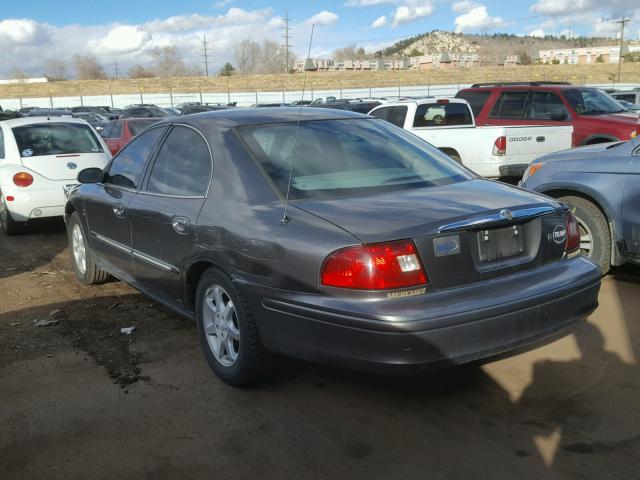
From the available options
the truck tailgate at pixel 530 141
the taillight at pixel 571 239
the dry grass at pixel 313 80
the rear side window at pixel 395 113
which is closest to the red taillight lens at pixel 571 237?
the taillight at pixel 571 239

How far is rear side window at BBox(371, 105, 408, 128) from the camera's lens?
37.8 ft

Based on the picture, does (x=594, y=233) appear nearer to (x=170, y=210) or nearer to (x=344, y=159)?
(x=344, y=159)

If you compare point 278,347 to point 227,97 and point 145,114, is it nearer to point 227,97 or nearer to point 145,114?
point 145,114

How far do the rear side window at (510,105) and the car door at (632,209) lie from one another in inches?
279

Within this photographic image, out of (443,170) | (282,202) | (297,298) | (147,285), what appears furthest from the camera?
(147,285)

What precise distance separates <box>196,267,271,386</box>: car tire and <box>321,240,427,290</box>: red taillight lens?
0.72 m

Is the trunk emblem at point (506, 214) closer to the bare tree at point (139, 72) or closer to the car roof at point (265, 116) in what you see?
the car roof at point (265, 116)

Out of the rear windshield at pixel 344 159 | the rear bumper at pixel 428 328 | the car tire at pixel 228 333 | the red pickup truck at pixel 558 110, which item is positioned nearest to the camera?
the rear bumper at pixel 428 328

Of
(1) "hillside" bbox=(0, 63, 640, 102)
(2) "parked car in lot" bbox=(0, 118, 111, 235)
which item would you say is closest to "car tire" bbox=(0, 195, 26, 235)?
(2) "parked car in lot" bbox=(0, 118, 111, 235)

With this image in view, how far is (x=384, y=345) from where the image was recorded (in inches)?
115

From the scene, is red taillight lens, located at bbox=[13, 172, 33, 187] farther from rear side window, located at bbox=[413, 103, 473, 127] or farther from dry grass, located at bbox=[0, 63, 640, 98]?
dry grass, located at bbox=[0, 63, 640, 98]

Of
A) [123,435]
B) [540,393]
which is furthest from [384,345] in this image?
[123,435]

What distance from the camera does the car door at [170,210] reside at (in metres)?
3.96

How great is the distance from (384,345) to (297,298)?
51cm
